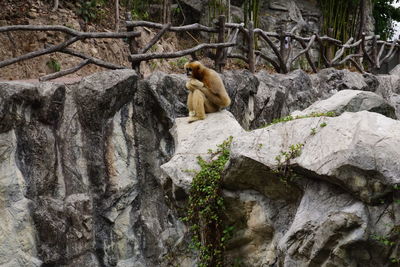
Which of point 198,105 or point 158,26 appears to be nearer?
point 198,105

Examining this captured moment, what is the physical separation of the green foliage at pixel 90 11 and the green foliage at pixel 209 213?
28.2 ft

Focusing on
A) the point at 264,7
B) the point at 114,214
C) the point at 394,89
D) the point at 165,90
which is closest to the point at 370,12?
the point at 264,7

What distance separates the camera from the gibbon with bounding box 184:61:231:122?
8.16m

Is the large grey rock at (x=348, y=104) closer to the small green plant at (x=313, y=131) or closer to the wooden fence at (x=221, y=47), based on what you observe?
the small green plant at (x=313, y=131)

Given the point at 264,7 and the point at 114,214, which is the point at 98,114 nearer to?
the point at 114,214

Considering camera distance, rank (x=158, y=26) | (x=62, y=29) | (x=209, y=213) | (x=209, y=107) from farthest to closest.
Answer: (x=158, y=26), (x=62, y=29), (x=209, y=107), (x=209, y=213)

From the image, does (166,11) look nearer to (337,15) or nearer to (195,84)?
(337,15)

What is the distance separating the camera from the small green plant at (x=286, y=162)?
5754mm

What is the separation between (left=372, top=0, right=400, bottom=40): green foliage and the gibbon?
17.6m

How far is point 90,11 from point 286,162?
9.79 meters

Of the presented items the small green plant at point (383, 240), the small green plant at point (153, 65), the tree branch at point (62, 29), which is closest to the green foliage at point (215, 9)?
the small green plant at point (153, 65)

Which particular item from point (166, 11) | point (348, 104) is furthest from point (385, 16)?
point (348, 104)

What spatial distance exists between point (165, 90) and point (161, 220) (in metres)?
2.08

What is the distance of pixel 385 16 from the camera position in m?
24.4
